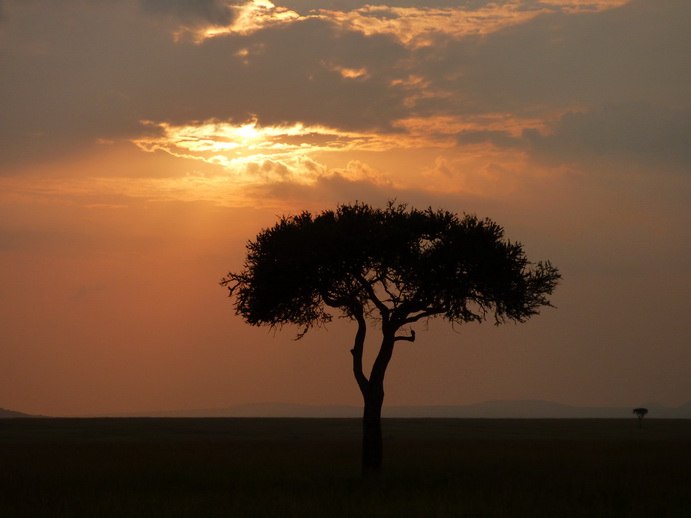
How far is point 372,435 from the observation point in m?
39.7

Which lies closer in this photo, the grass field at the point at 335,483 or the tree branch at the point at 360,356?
the grass field at the point at 335,483

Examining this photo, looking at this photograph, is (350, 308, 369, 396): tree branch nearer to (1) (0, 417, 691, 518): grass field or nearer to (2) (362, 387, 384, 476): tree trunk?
(2) (362, 387, 384, 476): tree trunk

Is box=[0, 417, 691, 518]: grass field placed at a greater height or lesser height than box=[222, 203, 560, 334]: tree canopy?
lesser

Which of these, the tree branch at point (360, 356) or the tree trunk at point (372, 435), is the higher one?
the tree branch at point (360, 356)

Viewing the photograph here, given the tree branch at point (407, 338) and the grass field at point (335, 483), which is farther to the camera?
the tree branch at point (407, 338)

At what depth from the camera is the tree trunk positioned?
39219 millimetres

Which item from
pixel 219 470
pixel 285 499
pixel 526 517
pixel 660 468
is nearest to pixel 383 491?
pixel 285 499

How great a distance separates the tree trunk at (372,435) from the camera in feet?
129

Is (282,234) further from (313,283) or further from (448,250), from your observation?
(448,250)

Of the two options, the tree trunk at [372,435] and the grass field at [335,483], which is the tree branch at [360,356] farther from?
the grass field at [335,483]

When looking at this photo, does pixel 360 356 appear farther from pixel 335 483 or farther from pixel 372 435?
pixel 335 483

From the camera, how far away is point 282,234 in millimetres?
42719

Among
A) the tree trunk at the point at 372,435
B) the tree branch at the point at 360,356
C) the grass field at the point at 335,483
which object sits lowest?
the grass field at the point at 335,483

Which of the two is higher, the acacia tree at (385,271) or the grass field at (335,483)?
the acacia tree at (385,271)
